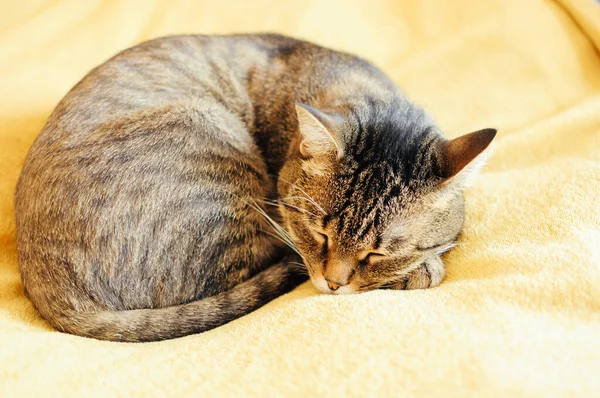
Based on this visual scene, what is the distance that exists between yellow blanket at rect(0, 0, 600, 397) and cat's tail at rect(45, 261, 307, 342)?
0.19ft

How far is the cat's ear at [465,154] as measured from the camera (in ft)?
4.46

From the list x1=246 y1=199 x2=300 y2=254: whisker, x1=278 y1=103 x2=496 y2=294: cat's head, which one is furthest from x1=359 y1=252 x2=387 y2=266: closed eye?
x1=246 y1=199 x2=300 y2=254: whisker

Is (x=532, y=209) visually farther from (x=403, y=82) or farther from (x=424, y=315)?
(x=403, y=82)

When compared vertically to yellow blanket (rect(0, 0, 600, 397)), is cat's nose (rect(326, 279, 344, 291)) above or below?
below

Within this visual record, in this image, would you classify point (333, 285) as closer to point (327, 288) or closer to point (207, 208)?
point (327, 288)

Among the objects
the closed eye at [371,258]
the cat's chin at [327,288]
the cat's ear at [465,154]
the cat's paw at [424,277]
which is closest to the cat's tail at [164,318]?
the cat's chin at [327,288]

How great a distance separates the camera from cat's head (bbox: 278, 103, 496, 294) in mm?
1433

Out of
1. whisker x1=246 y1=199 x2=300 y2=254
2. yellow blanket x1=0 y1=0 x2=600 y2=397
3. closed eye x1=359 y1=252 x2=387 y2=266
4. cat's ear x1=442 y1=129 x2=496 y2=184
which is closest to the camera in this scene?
yellow blanket x1=0 y1=0 x2=600 y2=397

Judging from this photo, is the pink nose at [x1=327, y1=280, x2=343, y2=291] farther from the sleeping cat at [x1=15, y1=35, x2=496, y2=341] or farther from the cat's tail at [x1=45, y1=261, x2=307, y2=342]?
the cat's tail at [x1=45, y1=261, x2=307, y2=342]

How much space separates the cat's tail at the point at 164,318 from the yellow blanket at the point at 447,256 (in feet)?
0.19

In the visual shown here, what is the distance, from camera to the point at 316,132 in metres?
1.48

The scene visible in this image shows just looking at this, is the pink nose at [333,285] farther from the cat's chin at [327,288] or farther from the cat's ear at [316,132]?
the cat's ear at [316,132]

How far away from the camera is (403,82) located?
2660 mm

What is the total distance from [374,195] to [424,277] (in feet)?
1.03
